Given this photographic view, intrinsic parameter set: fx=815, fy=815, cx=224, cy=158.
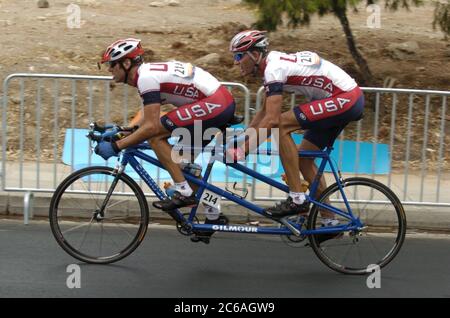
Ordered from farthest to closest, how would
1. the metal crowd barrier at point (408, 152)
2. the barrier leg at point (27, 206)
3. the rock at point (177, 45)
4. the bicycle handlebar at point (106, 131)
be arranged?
the rock at point (177, 45)
the metal crowd barrier at point (408, 152)
the barrier leg at point (27, 206)
the bicycle handlebar at point (106, 131)

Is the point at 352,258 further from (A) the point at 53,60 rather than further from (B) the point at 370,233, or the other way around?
(A) the point at 53,60

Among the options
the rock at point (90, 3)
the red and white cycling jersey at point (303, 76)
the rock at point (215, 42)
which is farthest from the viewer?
the rock at point (90, 3)

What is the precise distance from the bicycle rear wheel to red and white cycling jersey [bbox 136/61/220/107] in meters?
1.28

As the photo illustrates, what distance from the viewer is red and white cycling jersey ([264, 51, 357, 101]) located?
6.16 m

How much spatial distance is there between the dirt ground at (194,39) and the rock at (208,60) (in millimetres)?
101

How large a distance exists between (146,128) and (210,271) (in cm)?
129

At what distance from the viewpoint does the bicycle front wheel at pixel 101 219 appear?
256 inches

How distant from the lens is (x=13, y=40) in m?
12.8

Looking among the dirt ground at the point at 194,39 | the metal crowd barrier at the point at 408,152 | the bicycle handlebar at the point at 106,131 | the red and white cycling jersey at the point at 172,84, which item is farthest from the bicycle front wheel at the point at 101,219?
the dirt ground at the point at 194,39

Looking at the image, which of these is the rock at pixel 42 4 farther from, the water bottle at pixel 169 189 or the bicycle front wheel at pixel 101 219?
the water bottle at pixel 169 189

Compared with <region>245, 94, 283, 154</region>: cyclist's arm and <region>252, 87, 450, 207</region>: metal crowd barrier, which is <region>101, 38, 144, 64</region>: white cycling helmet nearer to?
<region>245, 94, 283, 154</region>: cyclist's arm

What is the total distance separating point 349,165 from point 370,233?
155 centimetres

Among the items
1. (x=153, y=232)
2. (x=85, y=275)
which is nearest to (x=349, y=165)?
(x=153, y=232)

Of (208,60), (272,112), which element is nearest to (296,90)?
(272,112)
